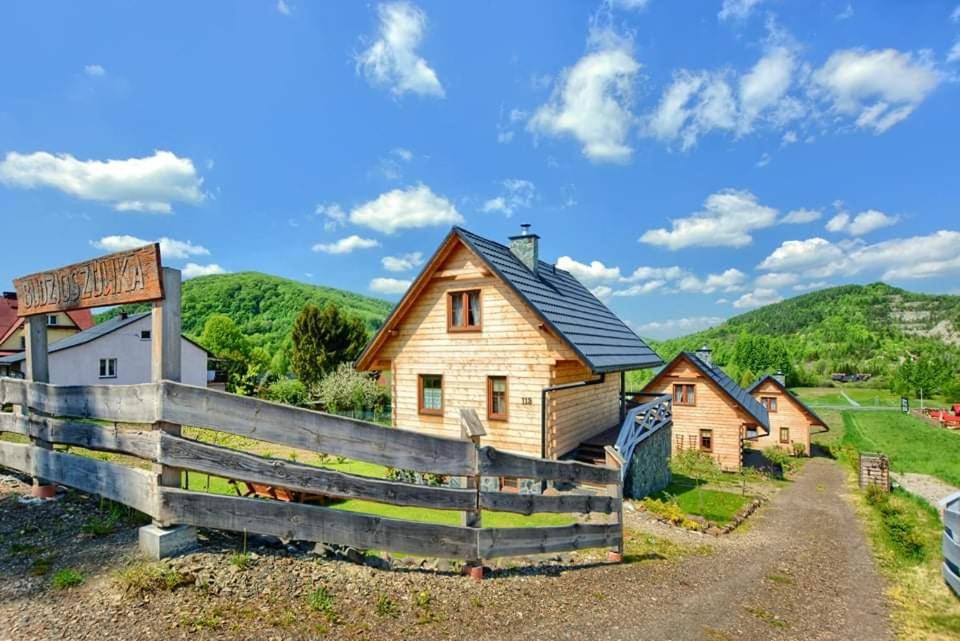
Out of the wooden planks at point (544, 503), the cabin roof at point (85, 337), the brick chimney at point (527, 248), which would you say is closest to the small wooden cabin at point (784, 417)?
the brick chimney at point (527, 248)

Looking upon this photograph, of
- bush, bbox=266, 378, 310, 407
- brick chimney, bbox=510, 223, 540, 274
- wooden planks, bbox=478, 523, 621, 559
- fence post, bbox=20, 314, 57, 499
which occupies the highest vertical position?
brick chimney, bbox=510, 223, 540, 274

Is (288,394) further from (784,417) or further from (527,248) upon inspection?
(784,417)

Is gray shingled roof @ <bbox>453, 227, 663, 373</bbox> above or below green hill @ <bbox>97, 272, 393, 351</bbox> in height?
below

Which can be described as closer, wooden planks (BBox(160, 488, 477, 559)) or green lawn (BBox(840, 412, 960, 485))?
wooden planks (BBox(160, 488, 477, 559))

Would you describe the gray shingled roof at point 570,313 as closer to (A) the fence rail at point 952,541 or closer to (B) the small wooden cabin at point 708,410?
(A) the fence rail at point 952,541

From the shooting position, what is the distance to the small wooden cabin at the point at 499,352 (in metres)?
13.4

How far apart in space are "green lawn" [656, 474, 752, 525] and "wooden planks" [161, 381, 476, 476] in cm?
1023

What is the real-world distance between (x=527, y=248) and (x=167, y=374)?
13574mm

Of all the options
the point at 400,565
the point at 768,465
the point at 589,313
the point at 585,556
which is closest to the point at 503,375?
the point at 589,313

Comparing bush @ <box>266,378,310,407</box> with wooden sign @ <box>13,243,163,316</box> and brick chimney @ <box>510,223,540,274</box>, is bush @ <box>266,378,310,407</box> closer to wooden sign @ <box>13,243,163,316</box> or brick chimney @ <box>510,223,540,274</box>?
brick chimney @ <box>510,223,540,274</box>

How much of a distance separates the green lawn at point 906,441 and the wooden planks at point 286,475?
986 inches

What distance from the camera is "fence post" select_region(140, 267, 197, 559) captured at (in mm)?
3875

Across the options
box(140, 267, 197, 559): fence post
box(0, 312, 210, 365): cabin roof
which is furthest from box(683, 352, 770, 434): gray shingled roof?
box(0, 312, 210, 365): cabin roof

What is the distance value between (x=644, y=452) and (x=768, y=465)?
59.4ft
